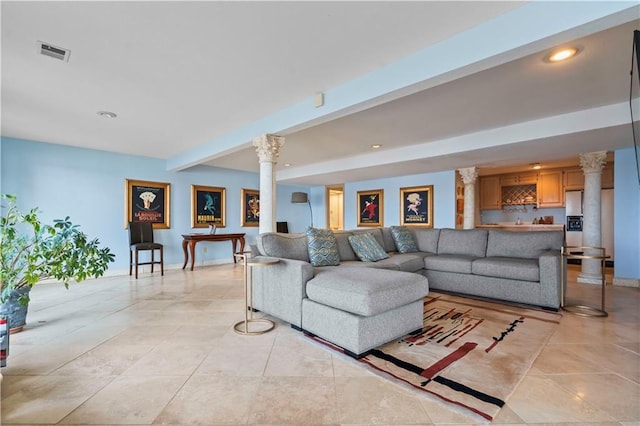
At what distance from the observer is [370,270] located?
2582 mm

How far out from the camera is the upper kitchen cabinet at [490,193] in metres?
7.26

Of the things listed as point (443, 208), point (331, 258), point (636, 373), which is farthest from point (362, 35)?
point (443, 208)

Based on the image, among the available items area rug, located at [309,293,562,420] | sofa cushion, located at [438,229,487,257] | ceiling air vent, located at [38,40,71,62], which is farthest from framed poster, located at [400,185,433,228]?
ceiling air vent, located at [38,40,71,62]

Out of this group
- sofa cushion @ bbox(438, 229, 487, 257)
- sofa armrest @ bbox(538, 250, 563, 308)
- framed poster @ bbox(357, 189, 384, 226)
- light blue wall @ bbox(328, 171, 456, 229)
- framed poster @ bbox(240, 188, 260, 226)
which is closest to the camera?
sofa armrest @ bbox(538, 250, 563, 308)

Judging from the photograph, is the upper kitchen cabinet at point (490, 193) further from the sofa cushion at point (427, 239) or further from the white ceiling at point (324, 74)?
the sofa cushion at point (427, 239)

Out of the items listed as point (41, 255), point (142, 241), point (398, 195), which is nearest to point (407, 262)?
point (398, 195)

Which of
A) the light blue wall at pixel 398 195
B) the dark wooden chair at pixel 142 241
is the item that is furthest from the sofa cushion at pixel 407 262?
the dark wooden chair at pixel 142 241

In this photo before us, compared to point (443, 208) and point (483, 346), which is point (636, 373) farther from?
point (443, 208)

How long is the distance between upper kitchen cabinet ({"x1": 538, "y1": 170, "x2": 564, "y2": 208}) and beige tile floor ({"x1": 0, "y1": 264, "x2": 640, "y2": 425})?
434 cm

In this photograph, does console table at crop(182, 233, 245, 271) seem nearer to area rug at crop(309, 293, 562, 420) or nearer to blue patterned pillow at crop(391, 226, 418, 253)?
blue patterned pillow at crop(391, 226, 418, 253)

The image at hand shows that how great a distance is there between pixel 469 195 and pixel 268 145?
4529 mm

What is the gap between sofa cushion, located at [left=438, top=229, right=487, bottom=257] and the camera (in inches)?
160

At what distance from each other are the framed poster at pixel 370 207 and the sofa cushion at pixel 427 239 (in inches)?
97.7

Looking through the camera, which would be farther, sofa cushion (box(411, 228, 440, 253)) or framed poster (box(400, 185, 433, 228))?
framed poster (box(400, 185, 433, 228))
